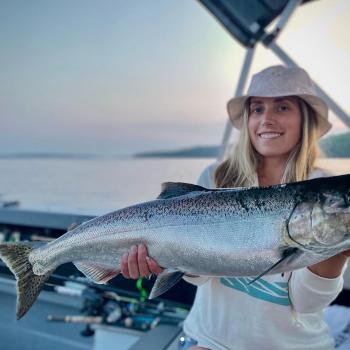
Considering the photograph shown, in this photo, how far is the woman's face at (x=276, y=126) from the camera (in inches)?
83.4

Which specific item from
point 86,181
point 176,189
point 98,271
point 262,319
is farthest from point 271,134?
point 86,181

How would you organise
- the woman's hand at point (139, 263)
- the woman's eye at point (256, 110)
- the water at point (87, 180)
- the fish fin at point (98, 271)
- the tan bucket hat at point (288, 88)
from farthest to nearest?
1. the water at point (87, 180)
2. the woman's eye at point (256, 110)
3. the tan bucket hat at point (288, 88)
4. the fish fin at point (98, 271)
5. the woman's hand at point (139, 263)

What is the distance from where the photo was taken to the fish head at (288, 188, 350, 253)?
1288mm

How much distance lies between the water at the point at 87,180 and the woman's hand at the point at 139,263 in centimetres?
229

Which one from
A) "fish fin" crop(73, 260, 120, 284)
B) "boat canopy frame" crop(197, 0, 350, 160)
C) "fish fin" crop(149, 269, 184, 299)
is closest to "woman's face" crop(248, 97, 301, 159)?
"fish fin" crop(149, 269, 184, 299)

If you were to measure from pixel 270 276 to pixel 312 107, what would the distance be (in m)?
1.05

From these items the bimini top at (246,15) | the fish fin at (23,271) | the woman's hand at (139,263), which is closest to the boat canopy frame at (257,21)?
the bimini top at (246,15)

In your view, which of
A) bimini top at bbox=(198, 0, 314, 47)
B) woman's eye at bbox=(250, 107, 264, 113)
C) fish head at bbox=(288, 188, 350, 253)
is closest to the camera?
fish head at bbox=(288, 188, 350, 253)

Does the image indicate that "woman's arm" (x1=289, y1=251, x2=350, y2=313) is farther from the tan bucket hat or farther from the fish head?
the tan bucket hat

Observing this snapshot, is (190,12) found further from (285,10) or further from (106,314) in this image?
(106,314)

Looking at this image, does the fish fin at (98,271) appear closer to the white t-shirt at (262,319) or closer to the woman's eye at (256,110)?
the white t-shirt at (262,319)

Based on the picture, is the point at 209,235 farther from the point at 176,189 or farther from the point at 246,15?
the point at 246,15

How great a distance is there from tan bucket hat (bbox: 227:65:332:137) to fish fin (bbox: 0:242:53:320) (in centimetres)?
156

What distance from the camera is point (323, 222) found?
1321 mm
